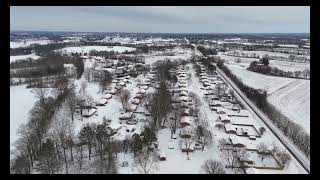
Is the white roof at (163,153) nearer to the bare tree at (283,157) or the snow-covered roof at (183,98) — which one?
the bare tree at (283,157)

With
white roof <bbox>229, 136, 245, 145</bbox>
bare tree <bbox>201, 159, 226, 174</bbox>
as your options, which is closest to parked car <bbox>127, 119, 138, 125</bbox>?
white roof <bbox>229, 136, 245, 145</bbox>

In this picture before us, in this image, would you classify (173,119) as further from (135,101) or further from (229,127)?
(135,101)

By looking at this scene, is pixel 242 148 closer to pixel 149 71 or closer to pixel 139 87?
pixel 139 87

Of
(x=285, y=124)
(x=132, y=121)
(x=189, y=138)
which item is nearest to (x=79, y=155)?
(x=132, y=121)

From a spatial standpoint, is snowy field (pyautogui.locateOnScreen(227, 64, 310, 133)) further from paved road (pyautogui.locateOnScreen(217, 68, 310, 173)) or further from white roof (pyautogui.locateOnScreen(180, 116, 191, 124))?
white roof (pyautogui.locateOnScreen(180, 116, 191, 124))
